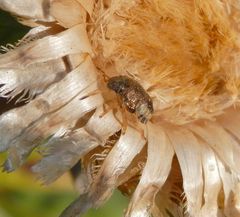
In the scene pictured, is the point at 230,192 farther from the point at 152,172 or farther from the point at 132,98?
the point at 132,98

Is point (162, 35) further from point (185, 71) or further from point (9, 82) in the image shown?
→ point (9, 82)

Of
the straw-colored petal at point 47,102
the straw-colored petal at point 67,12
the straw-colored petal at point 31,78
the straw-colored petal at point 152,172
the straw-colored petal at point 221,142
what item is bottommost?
the straw-colored petal at point 221,142

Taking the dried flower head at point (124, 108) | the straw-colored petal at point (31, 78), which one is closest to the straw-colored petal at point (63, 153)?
the dried flower head at point (124, 108)

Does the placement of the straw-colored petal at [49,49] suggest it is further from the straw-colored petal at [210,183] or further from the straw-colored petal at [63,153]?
the straw-colored petal at [210,183]

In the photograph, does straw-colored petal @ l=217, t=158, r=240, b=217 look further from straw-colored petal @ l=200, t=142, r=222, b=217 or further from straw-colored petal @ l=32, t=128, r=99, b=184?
straw-colored petal @ l=32, t=128, r=99, b=184

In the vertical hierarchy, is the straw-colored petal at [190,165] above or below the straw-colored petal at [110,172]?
below

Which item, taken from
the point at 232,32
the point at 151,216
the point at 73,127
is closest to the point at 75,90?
the point at 73,127
